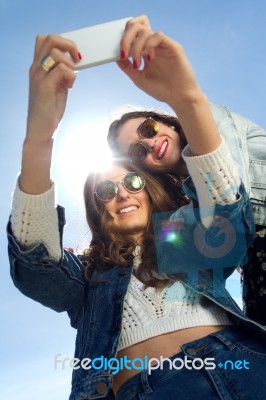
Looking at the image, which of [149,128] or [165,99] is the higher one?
[149,128]

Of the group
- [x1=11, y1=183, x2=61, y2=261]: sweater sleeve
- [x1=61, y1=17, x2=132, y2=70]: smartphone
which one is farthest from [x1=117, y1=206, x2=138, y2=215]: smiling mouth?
A: [x1=61, y1=17, x2=132, y2=70]: smartphone

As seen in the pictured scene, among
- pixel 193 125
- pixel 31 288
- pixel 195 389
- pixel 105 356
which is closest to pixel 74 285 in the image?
pixel 31 288

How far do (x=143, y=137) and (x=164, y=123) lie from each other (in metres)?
0.31

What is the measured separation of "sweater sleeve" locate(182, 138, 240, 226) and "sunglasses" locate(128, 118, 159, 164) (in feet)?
4.02

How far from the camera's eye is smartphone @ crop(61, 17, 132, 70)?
2.50 m

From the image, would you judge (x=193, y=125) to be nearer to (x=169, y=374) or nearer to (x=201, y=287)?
(x=201, y=287)

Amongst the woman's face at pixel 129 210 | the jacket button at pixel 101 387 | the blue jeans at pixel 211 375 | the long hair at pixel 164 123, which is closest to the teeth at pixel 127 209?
the woman's face at pixel 129 210

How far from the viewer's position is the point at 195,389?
2648mm

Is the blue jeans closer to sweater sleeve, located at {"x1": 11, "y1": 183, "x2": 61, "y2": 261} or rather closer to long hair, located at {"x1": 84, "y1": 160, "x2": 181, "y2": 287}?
long hair, located at {"x1": 84, "y1": 160, "x2": 181, "y2": 287}

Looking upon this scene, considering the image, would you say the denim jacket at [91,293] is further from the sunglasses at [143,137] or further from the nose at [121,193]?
the sunglasses at [143,137]

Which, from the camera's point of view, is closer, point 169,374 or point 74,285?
point 169,374

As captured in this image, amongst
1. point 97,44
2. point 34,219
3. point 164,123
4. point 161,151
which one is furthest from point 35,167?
point 164,123

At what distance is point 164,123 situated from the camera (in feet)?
14.5

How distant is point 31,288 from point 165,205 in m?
1.31
